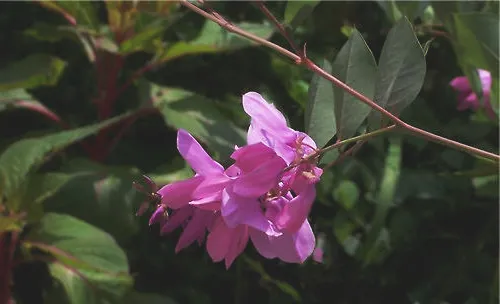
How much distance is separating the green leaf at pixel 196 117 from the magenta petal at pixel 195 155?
0.47m

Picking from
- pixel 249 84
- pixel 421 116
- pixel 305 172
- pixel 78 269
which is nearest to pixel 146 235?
pixel 78 269

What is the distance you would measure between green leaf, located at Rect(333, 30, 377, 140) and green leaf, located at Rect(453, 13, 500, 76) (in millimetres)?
195

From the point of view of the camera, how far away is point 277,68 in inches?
47.1

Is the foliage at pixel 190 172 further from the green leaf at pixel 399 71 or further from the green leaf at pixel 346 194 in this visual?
the green leaf at pixel 399 71

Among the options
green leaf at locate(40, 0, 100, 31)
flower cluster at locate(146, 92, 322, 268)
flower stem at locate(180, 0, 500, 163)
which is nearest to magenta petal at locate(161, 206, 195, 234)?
flower cluster at locate(146, 92, 322, 268)

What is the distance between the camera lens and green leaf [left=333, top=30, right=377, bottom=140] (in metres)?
0.59

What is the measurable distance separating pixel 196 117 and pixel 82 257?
25 centimetres

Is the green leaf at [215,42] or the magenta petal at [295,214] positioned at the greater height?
the magenta petal at [295,214]

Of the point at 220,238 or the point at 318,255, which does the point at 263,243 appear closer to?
the point at 220,238

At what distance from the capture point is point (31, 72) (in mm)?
1110

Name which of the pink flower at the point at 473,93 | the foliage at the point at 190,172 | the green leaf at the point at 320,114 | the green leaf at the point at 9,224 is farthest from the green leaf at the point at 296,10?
the green leaf at the point at 9,224

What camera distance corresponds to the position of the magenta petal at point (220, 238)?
0.51 m

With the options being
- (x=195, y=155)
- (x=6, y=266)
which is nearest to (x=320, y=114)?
(x=195, y=155)

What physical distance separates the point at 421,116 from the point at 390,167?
0.36 feet
